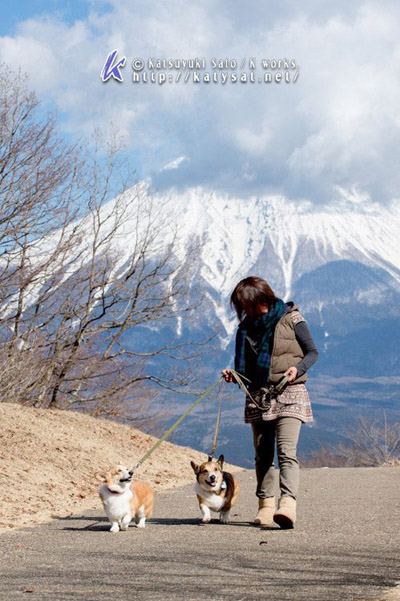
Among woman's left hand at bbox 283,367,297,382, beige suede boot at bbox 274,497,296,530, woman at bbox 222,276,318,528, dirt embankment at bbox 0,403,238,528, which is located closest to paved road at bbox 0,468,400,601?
beige suede boot at bbox 274,497,296,530

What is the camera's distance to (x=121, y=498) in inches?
365

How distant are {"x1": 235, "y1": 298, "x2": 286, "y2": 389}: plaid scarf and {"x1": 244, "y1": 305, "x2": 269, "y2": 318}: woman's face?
0.04m

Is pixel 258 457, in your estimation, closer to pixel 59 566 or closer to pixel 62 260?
pixel 59 566

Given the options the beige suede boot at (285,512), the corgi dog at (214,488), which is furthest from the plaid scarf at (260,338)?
the beige suede boot at (285,512)

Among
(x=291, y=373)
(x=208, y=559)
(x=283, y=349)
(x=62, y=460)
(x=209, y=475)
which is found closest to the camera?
(x=208, y=559)

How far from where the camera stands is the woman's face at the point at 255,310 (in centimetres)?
862

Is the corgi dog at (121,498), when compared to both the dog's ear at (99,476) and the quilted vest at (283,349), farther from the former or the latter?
the quilted vest at (283,349)

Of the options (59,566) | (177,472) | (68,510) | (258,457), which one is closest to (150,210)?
(177,472)

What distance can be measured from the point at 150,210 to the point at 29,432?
12.4 m

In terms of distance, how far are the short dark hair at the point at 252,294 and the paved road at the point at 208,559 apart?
2062 millimetres

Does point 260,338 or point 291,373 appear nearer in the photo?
point 291,373

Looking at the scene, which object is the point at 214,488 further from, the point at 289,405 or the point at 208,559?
the point at 208,559

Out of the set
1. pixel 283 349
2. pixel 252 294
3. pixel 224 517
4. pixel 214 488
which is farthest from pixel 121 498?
pixel 252 294

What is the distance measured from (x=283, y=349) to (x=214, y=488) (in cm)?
156
